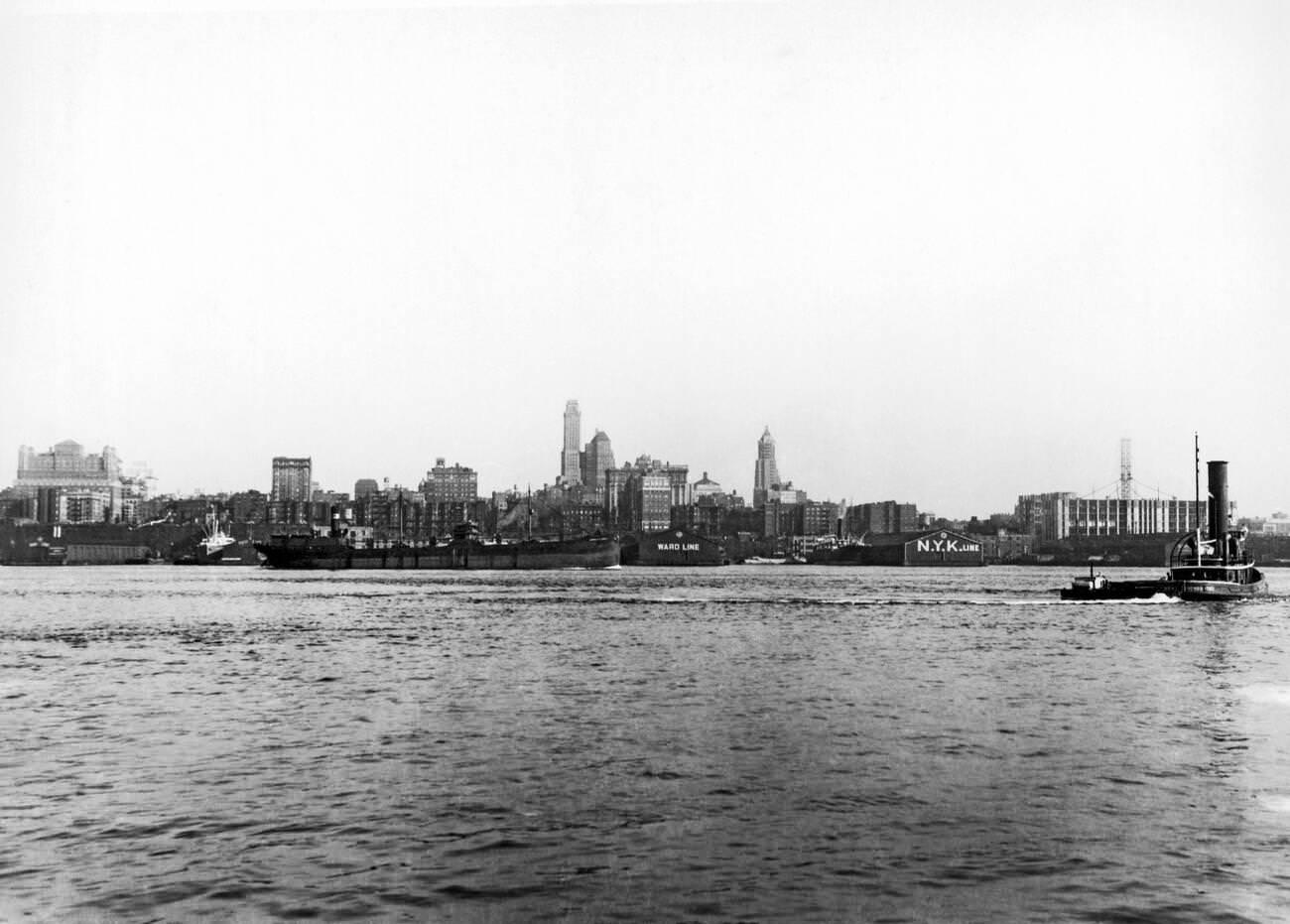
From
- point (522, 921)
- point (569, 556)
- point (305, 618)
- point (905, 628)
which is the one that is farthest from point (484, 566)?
point (522, 921)

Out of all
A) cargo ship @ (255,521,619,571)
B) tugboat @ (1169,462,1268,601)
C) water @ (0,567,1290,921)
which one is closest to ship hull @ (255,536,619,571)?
cargo ship @ (255,521,619,571)

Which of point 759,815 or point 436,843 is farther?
point 759,815

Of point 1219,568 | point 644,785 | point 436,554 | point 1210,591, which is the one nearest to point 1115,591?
point 1210,591

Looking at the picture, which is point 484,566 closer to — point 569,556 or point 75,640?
point 569,556

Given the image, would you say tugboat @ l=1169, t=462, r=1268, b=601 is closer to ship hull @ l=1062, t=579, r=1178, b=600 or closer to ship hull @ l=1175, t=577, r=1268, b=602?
ship hull @ l=1175, t=577, r=1268, b=602

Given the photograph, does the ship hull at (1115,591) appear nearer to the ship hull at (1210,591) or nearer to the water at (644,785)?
the ship hull at (1210,591)

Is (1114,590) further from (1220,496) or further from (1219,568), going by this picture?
(1220,496)

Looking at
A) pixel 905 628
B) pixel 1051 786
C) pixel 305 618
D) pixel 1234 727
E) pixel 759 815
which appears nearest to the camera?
pixel 759 815
